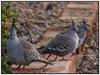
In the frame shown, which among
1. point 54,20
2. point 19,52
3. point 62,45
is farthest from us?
point 54,20

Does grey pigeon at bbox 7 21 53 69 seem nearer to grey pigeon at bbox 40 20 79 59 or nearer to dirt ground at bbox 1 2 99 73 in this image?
grey pigeon at bbox 40 20 79 59

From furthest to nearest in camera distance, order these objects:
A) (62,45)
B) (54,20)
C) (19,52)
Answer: (54,20) → (62,45) → (19,52)

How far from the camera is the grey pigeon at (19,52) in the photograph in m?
7.17

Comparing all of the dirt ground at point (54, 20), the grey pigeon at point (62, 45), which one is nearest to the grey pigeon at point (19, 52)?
the grey pigeon at point (62, 45)

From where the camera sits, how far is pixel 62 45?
8031 mm

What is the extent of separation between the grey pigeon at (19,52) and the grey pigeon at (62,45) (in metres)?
0.54

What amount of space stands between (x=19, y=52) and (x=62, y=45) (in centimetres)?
95

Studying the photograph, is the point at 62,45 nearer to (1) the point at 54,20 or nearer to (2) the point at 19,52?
(2) the point at 19,52

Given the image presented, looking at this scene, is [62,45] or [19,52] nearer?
[19,52]

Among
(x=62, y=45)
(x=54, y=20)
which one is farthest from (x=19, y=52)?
(x=54, y=20)

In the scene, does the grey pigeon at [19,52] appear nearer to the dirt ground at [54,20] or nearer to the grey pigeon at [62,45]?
the grey pigeon at [62,45]

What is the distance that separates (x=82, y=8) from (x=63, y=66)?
5.23 metres

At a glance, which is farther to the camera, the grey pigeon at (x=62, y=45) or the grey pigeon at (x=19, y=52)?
the grey pigeon at (x=62, y=45)

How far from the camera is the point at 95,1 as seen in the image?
45.3 feet
